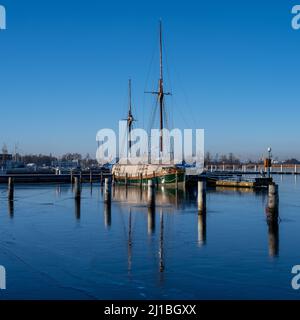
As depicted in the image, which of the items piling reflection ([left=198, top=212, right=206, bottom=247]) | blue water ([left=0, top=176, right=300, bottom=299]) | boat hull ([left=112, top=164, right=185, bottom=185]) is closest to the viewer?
blue water ([left=0, top=176, right=300, bottom=299])

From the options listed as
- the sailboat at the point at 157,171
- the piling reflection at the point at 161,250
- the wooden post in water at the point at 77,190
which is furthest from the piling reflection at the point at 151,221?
the sailboat at the point at 157,171

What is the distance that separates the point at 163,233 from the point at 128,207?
1316 cm

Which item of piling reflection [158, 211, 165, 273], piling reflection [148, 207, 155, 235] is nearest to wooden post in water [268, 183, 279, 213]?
piling reflection [158, 211, 165, 273]

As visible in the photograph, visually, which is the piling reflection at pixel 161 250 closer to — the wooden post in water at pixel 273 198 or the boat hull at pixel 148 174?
Result: the wooden post in water at pixel 273 198

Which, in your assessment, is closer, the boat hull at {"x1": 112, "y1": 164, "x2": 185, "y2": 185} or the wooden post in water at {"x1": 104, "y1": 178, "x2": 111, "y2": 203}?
the wooden post in water at {"x1": 104, "y1": 178, "x2": 111, "y2": 203}

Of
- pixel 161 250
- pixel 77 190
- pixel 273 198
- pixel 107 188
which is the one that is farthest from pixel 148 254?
pixel 77 190

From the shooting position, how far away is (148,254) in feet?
63.7

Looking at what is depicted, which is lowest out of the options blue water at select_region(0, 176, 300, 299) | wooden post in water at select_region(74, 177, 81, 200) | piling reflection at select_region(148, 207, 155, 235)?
blue water at select_region(0, 176, 300, 299)

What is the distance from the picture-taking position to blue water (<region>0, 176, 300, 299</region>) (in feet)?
47.1

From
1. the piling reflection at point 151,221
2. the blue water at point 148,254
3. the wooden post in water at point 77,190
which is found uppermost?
the wooden post in water at point 77,190

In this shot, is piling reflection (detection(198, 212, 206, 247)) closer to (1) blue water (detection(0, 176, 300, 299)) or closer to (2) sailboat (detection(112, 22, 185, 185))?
(1) blue water (detection(0, 176, 300, 299))

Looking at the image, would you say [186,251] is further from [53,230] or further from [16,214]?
[16,214]

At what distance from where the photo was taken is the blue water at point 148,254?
1436cm
